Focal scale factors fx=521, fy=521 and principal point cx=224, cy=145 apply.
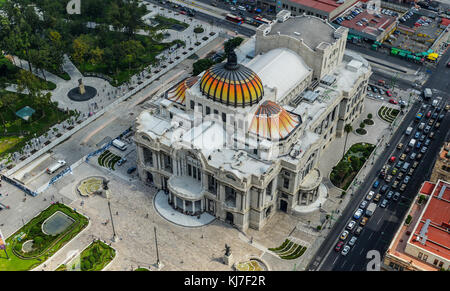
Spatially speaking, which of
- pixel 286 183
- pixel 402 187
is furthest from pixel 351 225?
pixel 402 187

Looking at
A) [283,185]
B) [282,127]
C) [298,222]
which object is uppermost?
[282,127]

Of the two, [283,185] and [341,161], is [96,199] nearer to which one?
[283,185]

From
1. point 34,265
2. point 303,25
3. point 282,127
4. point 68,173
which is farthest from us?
point 303,25

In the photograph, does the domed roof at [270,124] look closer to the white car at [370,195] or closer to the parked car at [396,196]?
the white car at [370,195]

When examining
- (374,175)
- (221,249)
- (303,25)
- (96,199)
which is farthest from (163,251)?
(303,25)

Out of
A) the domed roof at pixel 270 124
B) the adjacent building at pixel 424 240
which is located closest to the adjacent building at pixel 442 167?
the adjacent building at pixel 424 240

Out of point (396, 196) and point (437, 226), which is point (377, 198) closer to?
point (396, 196)

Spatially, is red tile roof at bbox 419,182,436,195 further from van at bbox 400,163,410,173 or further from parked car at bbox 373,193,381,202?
van at bbox 400,163,410,173

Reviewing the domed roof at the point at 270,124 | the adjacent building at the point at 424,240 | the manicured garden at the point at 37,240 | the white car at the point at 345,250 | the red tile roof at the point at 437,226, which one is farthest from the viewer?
the domed roof at the point at 270,124
